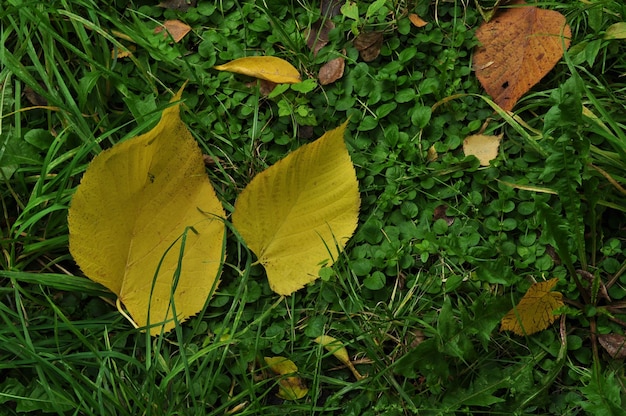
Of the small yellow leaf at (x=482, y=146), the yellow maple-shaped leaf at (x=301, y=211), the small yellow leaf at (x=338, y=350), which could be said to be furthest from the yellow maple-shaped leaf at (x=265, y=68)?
the small yellow leaf at (x=338, y=350)

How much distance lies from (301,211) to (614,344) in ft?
3.28

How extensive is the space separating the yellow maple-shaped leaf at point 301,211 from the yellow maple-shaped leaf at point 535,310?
21.3 inches

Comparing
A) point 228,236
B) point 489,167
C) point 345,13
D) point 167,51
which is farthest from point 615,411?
point 167,51

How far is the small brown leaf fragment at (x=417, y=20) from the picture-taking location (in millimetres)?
2482

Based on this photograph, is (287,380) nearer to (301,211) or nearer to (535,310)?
(301,211)

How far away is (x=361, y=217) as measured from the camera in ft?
7.68

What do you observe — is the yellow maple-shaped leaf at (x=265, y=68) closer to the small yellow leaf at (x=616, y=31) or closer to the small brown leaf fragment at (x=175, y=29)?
the small brown leaf fragment at (x=175, y=29)

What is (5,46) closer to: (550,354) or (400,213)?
(400,213)

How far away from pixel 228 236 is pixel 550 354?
1047mm

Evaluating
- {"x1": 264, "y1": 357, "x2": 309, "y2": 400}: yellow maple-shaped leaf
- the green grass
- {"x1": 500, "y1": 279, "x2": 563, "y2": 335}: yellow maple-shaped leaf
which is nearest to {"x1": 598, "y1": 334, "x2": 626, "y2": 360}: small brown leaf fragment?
the green grass

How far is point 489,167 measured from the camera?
234 centimetres

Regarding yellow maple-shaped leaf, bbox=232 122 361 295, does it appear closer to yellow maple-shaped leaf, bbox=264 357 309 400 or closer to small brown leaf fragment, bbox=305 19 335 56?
yellow maple-shaped leaf, bbox=264 357 309 400

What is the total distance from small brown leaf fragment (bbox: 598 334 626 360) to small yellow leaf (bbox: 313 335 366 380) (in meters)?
0.72

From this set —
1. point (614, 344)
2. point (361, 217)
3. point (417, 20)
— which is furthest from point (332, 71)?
point (614, 344)
